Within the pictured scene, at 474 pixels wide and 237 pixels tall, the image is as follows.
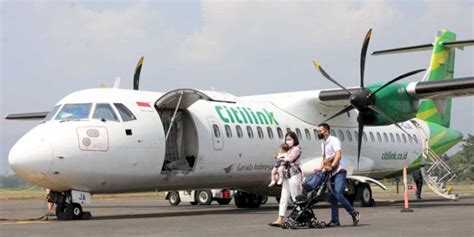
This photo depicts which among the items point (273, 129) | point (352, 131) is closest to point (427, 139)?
point (352, 131)

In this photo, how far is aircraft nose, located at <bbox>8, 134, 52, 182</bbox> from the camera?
12852 mm

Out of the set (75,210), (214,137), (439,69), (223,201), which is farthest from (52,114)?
(439,69)

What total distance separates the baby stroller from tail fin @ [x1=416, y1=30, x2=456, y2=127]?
14.0 metres

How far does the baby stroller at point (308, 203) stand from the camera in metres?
10.9

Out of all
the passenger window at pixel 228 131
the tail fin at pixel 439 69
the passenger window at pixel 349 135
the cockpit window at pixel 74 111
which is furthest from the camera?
the tail fin at pixel 439 69

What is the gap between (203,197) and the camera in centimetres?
2406

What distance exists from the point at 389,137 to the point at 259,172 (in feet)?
22.6

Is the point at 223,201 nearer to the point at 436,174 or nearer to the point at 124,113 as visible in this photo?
the point at 436,174

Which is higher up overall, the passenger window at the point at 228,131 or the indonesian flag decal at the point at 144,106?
the indonesian flag decal at the point at 144,106

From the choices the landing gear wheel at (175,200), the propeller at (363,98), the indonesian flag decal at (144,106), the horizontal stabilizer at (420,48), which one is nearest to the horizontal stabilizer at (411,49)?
the horizontal stabilizer at (420,48)

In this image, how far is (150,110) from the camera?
15234mm

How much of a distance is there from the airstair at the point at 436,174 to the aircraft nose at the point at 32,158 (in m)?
14.5

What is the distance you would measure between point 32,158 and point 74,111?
1.65 meters

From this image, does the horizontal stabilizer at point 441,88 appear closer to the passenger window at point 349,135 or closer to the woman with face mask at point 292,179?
the passenger window at point 349,135
